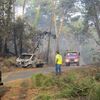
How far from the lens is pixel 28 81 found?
2409 centimetres

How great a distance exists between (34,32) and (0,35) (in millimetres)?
10800

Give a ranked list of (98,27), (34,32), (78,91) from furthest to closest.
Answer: (98,27)
(34,32)
(78,91)

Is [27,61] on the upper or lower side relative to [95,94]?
upper

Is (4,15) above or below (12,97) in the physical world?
above

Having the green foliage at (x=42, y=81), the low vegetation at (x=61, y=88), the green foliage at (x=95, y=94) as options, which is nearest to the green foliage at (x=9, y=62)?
the low vegetation at (x=61, y=88)

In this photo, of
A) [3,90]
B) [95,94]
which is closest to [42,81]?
[3,90]

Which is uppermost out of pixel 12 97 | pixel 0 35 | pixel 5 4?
pixel 5 4

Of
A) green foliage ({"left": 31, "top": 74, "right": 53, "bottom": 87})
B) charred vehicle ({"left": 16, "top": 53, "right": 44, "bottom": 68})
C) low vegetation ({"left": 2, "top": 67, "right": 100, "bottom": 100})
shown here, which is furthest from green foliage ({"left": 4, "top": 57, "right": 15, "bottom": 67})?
green foliage ({"left": 31, "top": 74, "right": 53, "bottom": 87})

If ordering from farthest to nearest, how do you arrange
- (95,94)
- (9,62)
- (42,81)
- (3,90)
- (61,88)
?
1. (9,62)
2. (42,81)
3. (3,90)
4. (61,88)
5. (95,94)

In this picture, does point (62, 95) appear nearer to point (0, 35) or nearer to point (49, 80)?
point (49, 80)

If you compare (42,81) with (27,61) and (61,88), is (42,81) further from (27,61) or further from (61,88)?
(27,61)

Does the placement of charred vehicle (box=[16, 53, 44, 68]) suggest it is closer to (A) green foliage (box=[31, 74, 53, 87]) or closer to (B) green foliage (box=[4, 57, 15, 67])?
(B) green foliage (box=[4, 57, 15, 67])

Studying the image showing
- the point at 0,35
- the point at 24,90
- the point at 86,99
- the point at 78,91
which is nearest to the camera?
the point at 86,99

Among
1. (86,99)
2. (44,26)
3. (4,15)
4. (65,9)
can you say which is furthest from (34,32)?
(44,26)
